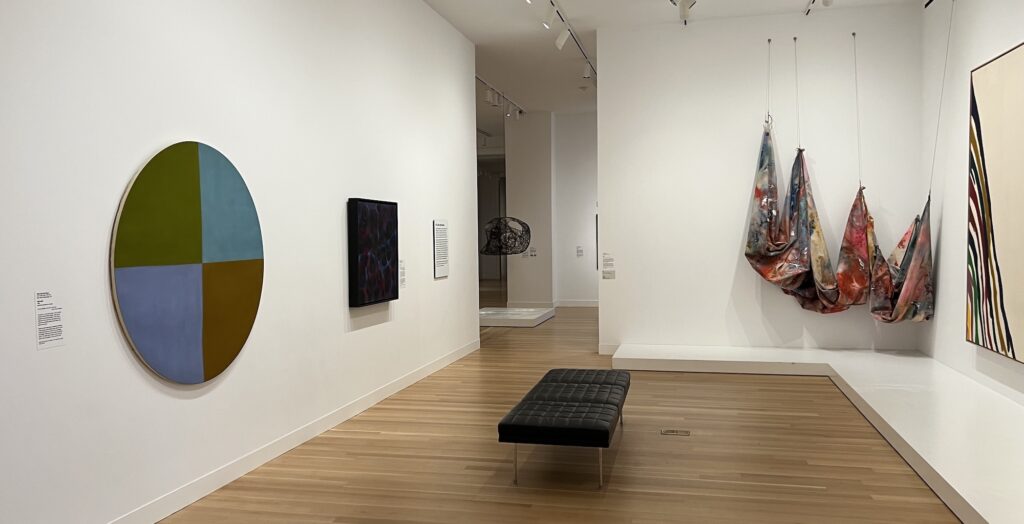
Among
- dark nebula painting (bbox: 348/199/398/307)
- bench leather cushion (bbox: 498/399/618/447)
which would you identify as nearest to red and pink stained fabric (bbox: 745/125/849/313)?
dark nebula painting (bbox: 348/199/398/307)

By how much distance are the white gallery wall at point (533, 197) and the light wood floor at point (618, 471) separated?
734cm

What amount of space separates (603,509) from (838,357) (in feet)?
15.0

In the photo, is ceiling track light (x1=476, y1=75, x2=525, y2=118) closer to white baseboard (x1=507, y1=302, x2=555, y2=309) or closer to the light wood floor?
white baseboard (x1=507, y1=302, x2=555, y2=309)

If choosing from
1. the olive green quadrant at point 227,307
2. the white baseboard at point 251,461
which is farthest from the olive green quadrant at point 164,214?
the white baseboard at point 251,461

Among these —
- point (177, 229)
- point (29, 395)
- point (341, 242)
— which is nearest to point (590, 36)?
point (341, 242)

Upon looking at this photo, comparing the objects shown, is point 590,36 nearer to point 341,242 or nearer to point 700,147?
point 700,147

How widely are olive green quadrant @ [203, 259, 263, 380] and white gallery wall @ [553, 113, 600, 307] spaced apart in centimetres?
980

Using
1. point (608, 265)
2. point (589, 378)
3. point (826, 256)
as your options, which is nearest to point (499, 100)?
point (608, 265)

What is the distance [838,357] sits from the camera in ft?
24.0

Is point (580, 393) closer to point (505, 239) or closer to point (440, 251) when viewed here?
point (440, 251)

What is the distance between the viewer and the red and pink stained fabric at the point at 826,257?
7055mm

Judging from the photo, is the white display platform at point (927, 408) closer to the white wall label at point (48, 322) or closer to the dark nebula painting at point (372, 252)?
the dark nebula painting at point (372, 252)

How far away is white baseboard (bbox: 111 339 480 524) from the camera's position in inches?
147

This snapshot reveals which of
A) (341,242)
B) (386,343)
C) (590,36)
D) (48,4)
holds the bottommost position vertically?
(386,343)
